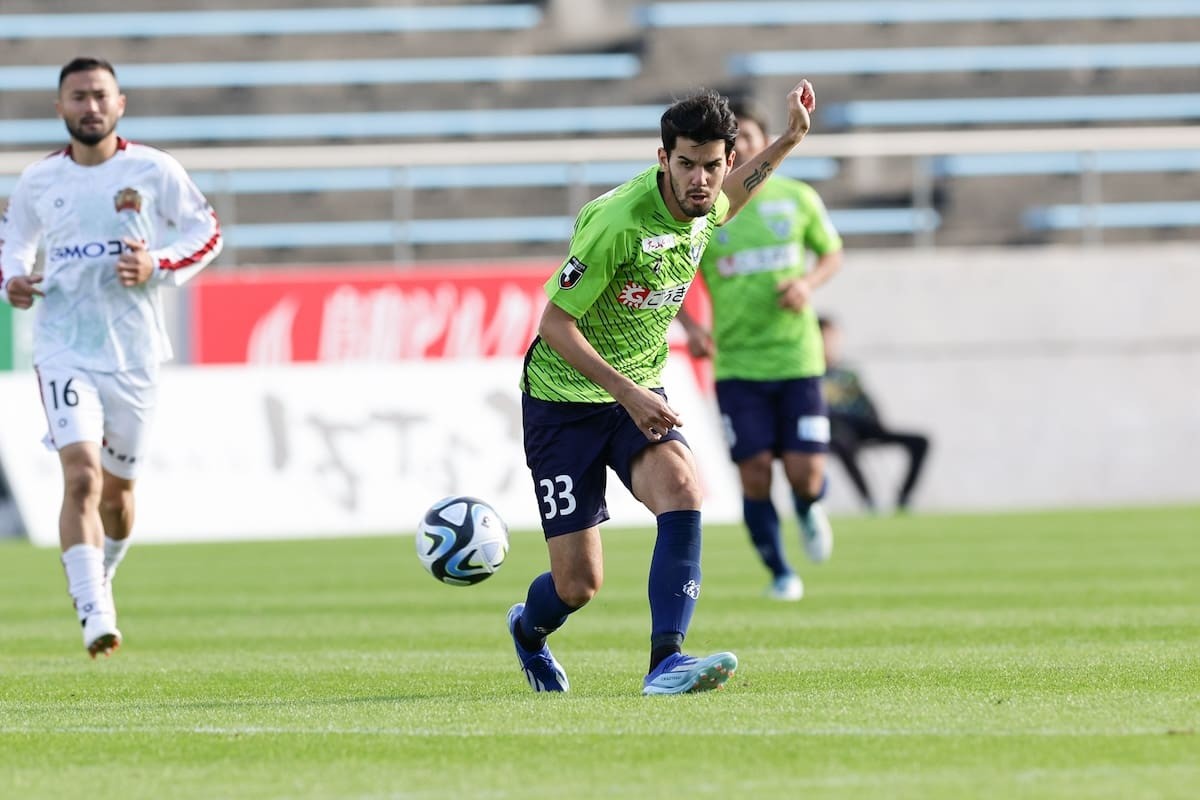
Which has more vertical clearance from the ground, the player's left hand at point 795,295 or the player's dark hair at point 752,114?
the player's dark hair at point 752,114

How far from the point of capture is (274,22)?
26.5m

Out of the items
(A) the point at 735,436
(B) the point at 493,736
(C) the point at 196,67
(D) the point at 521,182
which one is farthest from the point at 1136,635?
(C) the point at 196,67

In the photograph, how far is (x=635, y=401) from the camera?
633 cm

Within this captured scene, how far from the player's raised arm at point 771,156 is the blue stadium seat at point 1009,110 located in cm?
1830

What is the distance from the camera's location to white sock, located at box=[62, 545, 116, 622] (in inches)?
319

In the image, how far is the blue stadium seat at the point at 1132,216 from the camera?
79.3 feet

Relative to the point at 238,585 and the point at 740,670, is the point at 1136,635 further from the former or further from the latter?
the point at 238,585

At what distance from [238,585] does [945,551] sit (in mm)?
4945

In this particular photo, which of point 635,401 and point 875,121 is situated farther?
point 875,121

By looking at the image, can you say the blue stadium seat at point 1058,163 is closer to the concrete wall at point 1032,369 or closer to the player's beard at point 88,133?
the concrete wall at point 1032,369

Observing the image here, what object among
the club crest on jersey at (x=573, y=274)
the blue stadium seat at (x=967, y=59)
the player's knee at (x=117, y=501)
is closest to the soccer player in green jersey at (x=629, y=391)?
the club crest on jersey at (x=573, y=274)

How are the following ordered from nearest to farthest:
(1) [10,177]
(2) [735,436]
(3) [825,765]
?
1. (3) [825,765]
2. (2) [735,436]
3. (1) [10,177]

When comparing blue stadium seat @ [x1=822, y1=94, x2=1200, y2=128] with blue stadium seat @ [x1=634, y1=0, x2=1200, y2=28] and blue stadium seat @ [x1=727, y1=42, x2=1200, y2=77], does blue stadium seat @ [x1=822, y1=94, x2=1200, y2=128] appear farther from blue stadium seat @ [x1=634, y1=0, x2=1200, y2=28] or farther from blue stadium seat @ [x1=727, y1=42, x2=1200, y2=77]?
blue stadium seat @ [x1=634, y1=0, x2=1200, y2=28]

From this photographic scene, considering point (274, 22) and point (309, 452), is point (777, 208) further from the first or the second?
point (274, 22)
